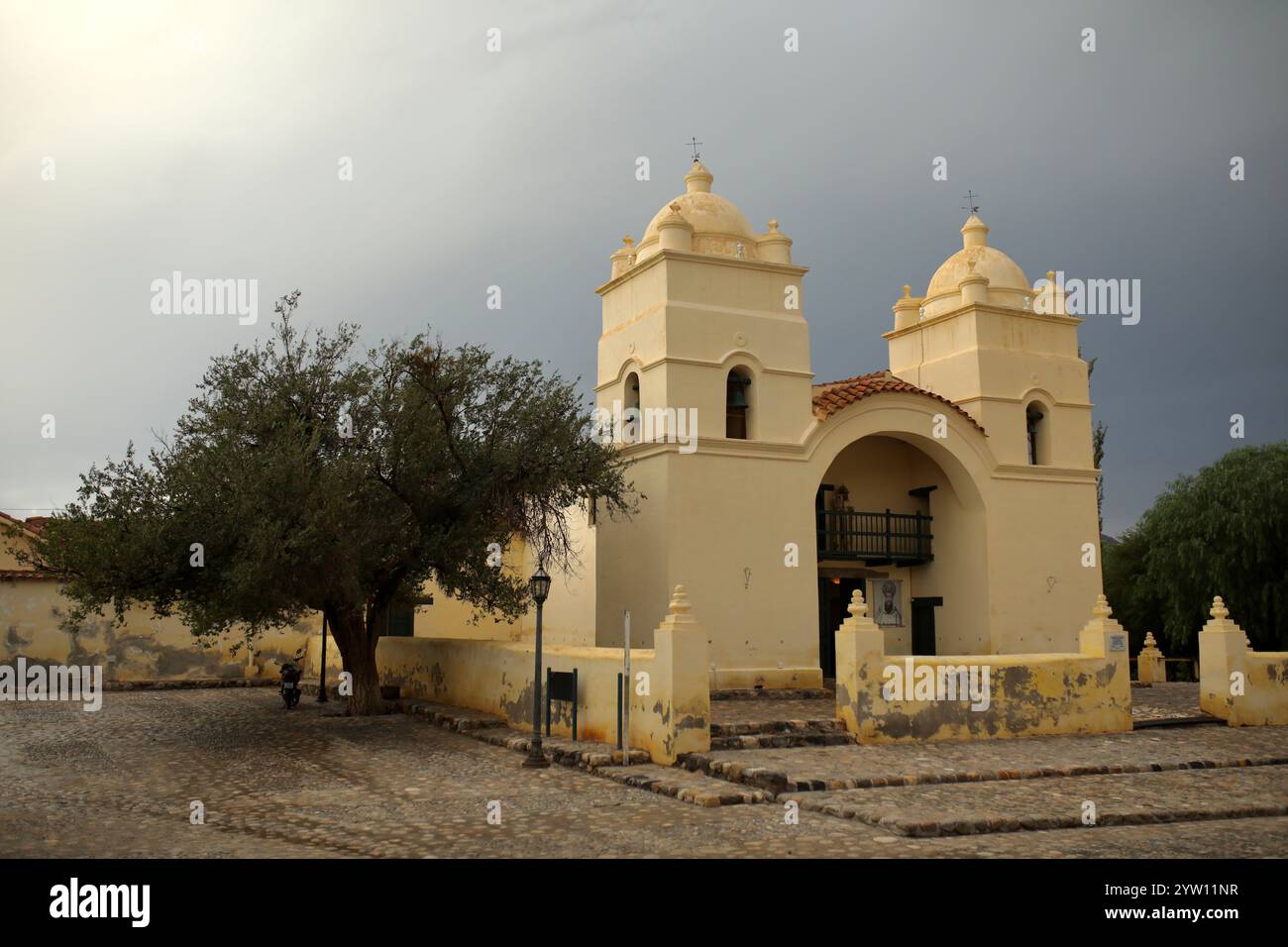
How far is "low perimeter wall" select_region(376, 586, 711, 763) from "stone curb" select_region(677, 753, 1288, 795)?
46 cm

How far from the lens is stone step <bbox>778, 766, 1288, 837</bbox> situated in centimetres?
937

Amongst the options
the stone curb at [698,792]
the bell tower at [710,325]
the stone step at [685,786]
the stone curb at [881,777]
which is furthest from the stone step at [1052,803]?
the bell tower at [710,325]

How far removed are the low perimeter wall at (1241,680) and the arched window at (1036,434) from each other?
626 cm

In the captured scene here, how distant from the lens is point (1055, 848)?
8.42 m


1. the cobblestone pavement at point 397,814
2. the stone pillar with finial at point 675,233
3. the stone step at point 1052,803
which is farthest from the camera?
the stone pillar with finial at point 675,233

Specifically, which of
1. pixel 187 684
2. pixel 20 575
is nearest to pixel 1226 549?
pixel 187 684

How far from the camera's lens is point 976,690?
582 inches

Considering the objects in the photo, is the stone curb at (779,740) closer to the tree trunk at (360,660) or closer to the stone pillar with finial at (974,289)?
the tree trunk at (360,660)

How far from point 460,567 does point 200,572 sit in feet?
12.7

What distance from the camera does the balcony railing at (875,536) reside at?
71.3 feet

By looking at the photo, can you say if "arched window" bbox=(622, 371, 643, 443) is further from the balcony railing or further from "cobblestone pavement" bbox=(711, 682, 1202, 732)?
"cobblestone pavement" bbox=(711, 682, 1202, 732)

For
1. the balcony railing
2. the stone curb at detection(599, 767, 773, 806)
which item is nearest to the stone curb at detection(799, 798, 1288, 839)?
the stone curb at detection(599, 767, 773, 806)
